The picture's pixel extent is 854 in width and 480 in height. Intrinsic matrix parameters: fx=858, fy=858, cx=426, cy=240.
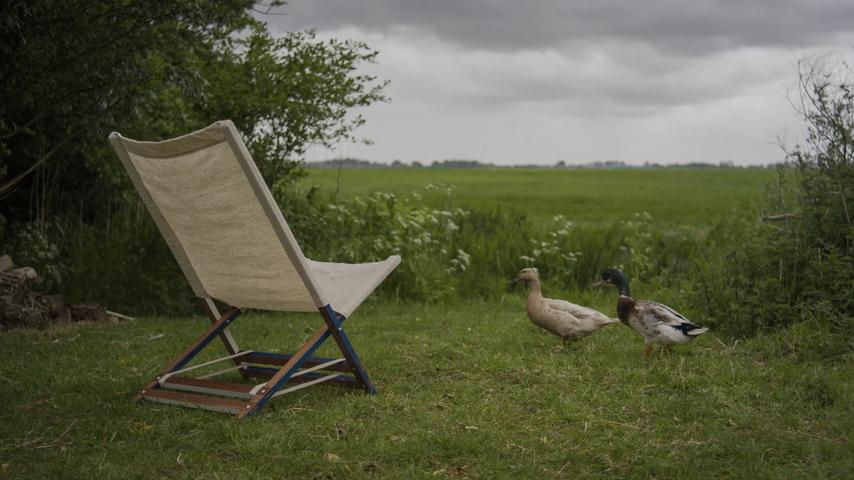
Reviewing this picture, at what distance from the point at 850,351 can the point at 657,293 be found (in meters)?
2.98

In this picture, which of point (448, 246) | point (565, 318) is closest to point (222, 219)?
point (565, 318)

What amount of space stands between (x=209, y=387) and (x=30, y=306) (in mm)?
3434

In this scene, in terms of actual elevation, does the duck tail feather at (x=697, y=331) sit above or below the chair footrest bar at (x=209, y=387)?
above

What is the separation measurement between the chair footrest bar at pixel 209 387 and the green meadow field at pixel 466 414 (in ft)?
0.58

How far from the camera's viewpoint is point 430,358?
5922 mm

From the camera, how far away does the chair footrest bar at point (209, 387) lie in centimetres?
458

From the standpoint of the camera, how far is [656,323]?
5625 mm

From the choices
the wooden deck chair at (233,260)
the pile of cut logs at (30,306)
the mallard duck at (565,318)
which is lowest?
the pile of cut logs at (30,306)

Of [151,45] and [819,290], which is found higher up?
[151,45]

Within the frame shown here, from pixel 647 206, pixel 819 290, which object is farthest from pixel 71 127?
pixel 647 206

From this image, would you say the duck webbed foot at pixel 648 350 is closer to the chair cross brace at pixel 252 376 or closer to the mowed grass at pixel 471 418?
the mowed grass at pixel 471 418

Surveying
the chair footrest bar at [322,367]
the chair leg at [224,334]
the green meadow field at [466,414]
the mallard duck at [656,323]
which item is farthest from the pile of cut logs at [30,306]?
the mallard duck at [656,323]

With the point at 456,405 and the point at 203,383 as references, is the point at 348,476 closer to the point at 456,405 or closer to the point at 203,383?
the point at 456,405

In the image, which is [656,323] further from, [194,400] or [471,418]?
[194,400]
